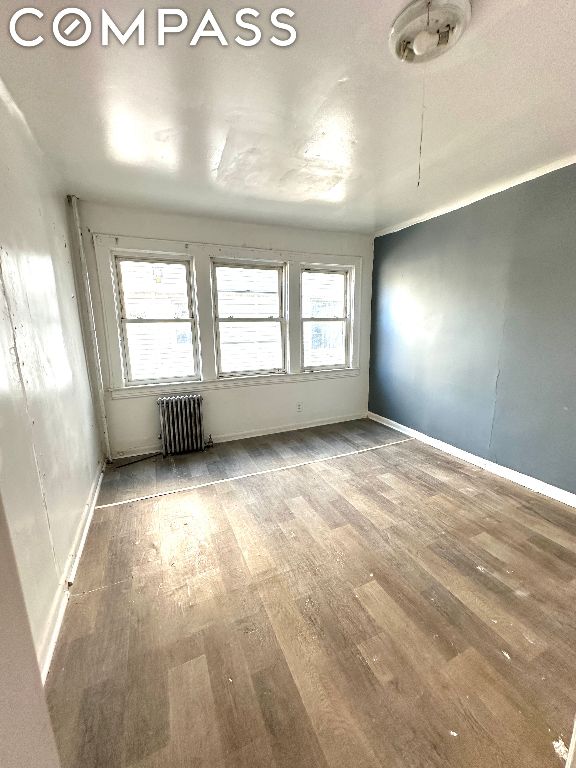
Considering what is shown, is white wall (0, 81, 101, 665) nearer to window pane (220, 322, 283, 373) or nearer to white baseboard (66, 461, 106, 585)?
white baseboard (66, 461, 106, 585)

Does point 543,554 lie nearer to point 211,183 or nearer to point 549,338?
point 549,338

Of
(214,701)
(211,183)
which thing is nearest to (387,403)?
(211,183)

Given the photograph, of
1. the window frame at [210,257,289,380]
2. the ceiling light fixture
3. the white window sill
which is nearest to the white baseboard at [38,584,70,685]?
the white window sill

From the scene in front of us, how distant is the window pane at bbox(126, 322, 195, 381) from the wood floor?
1.40 meters

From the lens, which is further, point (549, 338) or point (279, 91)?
point (549, 338)

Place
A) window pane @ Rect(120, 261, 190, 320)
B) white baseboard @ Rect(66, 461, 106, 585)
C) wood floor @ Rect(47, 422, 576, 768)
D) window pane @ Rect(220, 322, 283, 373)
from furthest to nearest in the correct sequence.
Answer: window pane @ Rect(220, 322, 283, 373) → window pane @ Rect(120, 261, 190, 320) → white baseboard @ Rect(66, 461, 106, 585) → wood floor @ Rect(47, 422, 576, 768)

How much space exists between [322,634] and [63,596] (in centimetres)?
137

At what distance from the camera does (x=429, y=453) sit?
3.38 m

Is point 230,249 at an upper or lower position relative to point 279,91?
lower

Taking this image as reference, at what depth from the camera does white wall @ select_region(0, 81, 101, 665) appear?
4.20 ft

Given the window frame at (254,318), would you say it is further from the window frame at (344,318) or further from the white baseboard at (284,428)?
the white baseboard at (284,428)

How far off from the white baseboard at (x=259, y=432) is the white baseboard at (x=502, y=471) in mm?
849

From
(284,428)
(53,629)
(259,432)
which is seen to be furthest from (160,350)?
(53,629)

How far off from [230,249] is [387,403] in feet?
9.39
